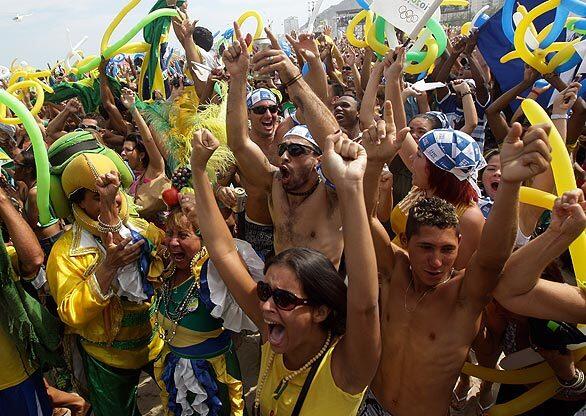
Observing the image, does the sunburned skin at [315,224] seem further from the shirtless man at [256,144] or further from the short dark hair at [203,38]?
the short dark hair at [203,38]

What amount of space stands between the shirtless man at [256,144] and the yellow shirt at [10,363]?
140cm

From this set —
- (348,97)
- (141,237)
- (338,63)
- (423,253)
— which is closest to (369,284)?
(423,253)

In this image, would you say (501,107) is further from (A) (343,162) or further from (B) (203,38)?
(B) (203,38)

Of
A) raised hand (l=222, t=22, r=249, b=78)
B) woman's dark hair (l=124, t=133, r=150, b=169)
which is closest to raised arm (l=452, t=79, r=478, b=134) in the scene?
raised hand (l=222, t=22, r=249, b=78)

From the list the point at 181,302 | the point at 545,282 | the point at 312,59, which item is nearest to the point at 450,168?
the point at 545,282

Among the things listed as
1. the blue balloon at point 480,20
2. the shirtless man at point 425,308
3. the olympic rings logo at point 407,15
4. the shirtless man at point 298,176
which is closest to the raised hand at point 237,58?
the shirtless man at point 298,176

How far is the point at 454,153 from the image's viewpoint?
278 cm

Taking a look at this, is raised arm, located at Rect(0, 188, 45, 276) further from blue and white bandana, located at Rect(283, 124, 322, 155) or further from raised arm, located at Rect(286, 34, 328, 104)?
raised arm, located at Rect(286, 34, 328, 104)

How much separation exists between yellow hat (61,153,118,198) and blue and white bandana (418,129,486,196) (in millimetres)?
1856

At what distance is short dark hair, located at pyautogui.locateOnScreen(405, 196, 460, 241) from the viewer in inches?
86.3

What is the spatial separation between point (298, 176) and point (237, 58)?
86 centimetres

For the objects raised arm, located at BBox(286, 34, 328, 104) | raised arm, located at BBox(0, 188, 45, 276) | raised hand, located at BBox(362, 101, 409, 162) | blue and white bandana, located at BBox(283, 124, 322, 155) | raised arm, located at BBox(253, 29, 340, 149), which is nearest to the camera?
raised hand, located at BBox(362, 101, 409, 162)

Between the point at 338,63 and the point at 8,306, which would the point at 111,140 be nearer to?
the point at 8,306

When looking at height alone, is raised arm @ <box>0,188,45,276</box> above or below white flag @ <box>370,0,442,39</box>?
below
